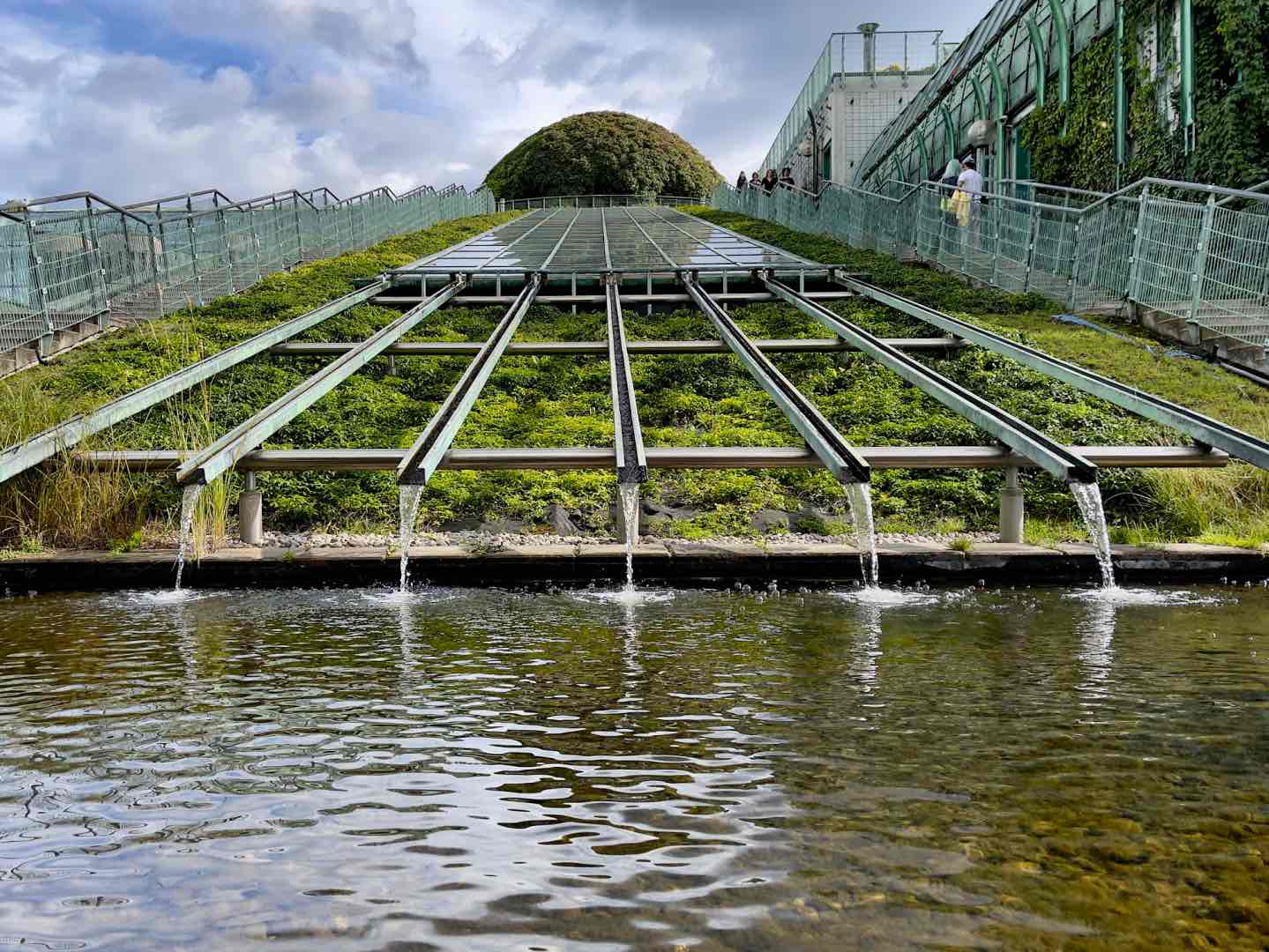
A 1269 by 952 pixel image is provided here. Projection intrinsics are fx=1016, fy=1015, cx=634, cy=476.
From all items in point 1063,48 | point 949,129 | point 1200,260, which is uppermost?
point 1063,48

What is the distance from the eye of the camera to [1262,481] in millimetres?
7637

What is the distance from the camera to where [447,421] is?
24.5 feet

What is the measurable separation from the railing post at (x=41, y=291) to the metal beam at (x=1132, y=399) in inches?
392

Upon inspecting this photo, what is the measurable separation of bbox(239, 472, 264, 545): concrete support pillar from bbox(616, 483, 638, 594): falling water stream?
8.44ft

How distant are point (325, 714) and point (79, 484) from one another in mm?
4397

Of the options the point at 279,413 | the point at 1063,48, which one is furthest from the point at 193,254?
the point at 1063,48

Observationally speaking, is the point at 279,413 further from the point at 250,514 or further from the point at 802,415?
the point at 802,415

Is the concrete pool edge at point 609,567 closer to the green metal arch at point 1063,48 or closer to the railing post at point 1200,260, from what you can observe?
the railing post at point 1200,260

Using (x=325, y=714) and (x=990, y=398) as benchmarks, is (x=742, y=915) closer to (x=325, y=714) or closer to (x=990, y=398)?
(x=325, y=714)

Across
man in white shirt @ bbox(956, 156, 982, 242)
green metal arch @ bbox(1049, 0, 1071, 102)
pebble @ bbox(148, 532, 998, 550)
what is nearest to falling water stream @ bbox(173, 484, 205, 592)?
pebble @ bbox(148, 532, 998, 550)

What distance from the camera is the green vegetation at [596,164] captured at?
6481 centimetres

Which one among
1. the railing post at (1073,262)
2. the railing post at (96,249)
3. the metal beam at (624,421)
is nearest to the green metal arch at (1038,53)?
the railing post at (1073,262)

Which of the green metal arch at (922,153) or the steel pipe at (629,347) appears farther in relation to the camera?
the green metal arch at (922,153)

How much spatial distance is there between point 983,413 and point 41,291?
10135 millimetres
